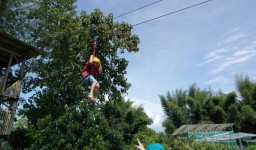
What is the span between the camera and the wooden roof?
10.9 m

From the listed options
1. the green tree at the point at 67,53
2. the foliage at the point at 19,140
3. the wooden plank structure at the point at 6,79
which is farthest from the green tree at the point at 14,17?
the foliage at the point at 19,140

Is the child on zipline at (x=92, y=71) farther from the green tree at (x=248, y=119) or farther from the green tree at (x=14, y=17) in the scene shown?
the green tree at (x=248, y=119)

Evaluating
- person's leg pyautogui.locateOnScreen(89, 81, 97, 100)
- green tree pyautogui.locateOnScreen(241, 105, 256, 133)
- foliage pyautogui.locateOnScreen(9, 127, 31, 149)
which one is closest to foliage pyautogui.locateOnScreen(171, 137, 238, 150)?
foliage pyautogui.locateOnScreen(9, 127, 31, 149)

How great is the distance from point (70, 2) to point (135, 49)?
16.1ft

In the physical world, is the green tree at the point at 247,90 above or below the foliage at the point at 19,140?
above

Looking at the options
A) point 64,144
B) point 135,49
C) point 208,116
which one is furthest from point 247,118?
point 64,144

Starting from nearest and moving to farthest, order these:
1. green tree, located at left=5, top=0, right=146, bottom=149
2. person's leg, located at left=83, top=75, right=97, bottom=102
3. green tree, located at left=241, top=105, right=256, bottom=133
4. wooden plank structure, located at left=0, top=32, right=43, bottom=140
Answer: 1. person's leg, located at left=83, top=75, right=97, bottom=102
2. wooden plank structure, located at left=0, top=32, right=43, bottom=140
3. green tree, located at left=5, top=0, right=146, bottom=149
4. green tree, located at left=241, top=105, right=256, bottom=133

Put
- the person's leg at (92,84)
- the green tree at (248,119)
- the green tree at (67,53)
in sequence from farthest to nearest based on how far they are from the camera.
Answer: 1. the green tree at (248,119)
2. the green tree at (67,53)
3. the person's leg at (92,84)

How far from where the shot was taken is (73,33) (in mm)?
14445

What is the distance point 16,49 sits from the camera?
462 inches

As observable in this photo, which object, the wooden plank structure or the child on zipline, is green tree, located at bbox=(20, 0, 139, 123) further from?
the child on zipline

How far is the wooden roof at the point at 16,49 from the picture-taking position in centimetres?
1095

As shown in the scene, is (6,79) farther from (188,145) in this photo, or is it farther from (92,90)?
(188,145)

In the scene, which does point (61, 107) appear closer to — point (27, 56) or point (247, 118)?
point (27, 56)
